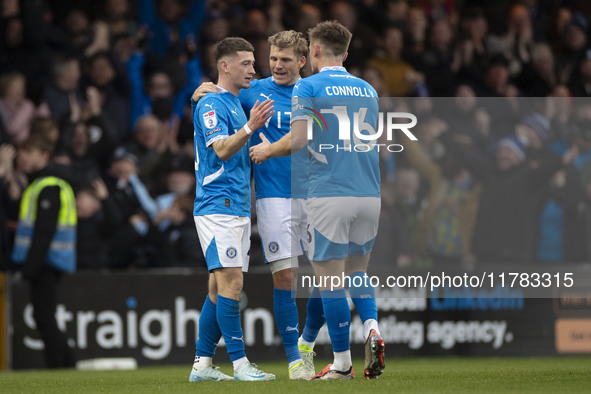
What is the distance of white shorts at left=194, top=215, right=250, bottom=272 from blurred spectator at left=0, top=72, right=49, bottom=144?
5789mm

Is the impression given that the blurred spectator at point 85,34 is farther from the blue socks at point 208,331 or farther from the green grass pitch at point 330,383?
the blue socks at point 208,331

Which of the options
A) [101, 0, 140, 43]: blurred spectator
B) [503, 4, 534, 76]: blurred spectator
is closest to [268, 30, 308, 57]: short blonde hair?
[101, 0, 140, 43]: blurred spectator

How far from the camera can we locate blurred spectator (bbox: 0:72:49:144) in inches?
484

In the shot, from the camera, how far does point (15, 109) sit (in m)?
12.4

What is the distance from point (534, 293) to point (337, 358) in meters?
5.66

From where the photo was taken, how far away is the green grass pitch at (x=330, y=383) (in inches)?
248

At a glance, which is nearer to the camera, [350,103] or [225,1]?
[350,103]

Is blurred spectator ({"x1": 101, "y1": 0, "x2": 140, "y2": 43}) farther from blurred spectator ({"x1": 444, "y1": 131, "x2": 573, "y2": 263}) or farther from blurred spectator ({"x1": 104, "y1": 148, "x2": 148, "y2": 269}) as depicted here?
blurred spectator ({"x1": 444, "y1": 131, "x2": 573, "y2": 263})

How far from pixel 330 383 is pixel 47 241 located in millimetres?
4812

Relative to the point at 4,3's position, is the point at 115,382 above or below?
below

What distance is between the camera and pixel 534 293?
11953mm

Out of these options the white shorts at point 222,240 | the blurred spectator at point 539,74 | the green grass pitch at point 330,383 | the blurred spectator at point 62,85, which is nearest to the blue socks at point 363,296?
the green grass pitch at point 330,383

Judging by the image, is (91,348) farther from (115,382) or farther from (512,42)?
(512,42)

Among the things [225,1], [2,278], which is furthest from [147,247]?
[225,1]
